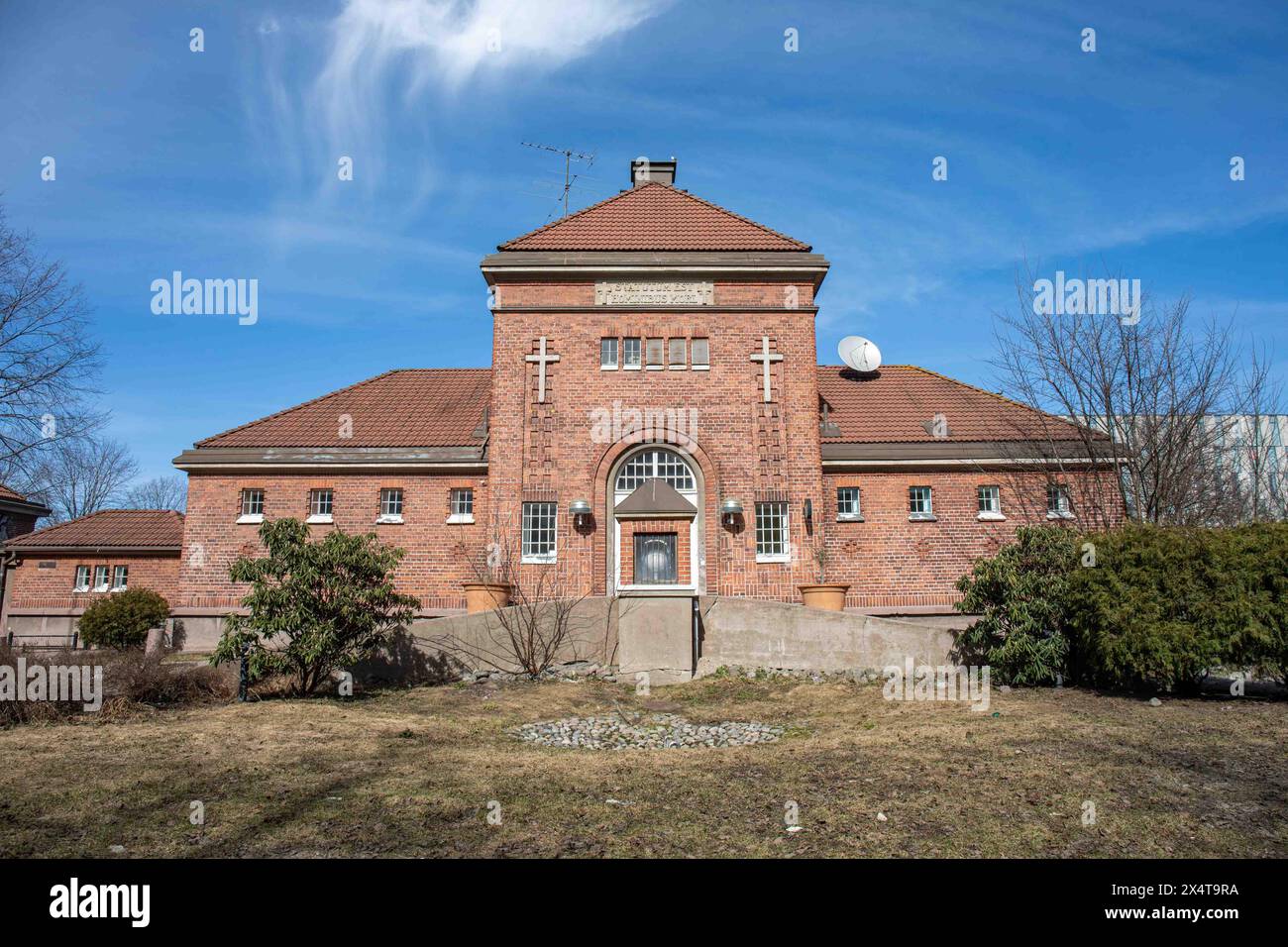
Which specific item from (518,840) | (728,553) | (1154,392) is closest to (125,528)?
(728,553)

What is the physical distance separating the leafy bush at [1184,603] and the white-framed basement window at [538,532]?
11.7 metres

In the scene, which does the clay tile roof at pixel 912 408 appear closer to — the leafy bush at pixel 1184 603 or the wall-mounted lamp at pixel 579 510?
the wall-mounted lamp at pixel 579 510

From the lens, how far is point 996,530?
71.6 feet

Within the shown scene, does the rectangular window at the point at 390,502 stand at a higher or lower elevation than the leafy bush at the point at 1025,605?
higher

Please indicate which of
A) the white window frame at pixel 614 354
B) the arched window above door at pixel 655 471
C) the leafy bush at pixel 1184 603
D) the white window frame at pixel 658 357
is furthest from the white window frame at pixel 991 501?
the white window frame at pixel 614 354

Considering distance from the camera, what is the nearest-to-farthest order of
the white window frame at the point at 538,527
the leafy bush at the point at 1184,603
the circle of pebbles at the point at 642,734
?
the circle of pebbles at the point at 642,734
the leafy bush at the point at 1184,603
the white window frame at the point at 538,527

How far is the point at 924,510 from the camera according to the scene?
22094mm

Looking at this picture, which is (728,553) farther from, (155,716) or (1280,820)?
(1280,820)

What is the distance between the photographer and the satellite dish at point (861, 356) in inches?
998

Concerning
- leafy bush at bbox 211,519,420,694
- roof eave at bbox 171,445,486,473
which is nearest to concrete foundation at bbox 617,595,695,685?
leafy bush at bbox 211,519,420,694

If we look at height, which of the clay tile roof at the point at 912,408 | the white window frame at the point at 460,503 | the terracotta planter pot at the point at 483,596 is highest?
the clay tile roof at the point at 912,408

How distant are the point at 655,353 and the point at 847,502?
20.9 feet

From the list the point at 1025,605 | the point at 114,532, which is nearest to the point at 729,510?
the point at 1025,605

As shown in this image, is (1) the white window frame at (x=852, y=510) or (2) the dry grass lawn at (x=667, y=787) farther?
(1) the white window frame at (x=852, y=510)
